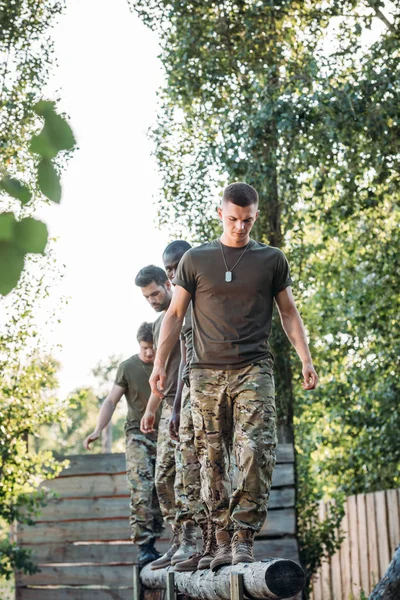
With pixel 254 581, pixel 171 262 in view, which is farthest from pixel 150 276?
pixel 254 581

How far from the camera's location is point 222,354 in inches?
196

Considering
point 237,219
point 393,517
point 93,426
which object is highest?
point 93,426

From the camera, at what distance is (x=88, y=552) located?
10508 millimetres

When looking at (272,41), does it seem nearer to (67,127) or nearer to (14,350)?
(14,350)

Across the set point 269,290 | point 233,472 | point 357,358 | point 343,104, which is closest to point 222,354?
point 269,290

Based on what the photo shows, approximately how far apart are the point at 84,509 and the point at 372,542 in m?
4.07

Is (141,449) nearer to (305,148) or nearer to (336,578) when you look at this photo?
(305,148)

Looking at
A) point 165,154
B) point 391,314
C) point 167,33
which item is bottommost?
point 391,314

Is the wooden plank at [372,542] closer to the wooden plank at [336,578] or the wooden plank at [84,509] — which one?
the wooden plank at [336,578]

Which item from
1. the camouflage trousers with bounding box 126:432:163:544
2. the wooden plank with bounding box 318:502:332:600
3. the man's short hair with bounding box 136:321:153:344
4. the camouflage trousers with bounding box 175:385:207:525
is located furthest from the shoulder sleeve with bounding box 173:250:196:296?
the wooden plank with bounding box 318:502:332:600

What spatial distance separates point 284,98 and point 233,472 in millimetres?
6212

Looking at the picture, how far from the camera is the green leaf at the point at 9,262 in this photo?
1.00 meters

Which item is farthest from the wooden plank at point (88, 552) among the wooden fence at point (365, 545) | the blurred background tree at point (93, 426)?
the blurred background tree at point (93, 426)

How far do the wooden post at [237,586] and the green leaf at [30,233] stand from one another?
375 cm
